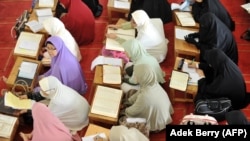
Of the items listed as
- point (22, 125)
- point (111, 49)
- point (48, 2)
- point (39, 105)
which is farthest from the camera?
point (48, 2)

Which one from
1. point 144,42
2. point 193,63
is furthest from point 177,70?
point 144,42

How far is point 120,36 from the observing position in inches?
230

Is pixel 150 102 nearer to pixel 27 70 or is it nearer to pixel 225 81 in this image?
pixel 225 81

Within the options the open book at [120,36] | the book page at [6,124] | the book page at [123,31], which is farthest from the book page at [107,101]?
the book page at [123,31]

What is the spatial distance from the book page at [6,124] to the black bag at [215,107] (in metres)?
2.24

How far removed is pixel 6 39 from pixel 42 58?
42.4 inches

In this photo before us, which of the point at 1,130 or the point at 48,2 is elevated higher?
the point at 48,2

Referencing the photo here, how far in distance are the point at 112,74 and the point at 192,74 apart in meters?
1.04

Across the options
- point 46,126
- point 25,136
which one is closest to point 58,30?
point 25,136

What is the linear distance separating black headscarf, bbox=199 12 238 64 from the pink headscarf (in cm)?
230

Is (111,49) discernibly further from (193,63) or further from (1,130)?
(1,130)

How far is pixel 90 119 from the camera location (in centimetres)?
494

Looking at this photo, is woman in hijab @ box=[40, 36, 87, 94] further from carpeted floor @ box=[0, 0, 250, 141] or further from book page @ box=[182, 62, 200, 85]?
book page @ box=[182, 62, 200, 85]

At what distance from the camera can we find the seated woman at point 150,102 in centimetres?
466
